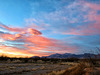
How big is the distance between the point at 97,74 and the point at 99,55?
23.4ft

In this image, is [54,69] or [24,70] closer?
[24,70]

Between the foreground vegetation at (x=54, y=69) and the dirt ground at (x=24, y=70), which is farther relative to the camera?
the dirt ground at (x=24, y=70)

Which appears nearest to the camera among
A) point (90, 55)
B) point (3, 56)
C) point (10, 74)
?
point (10, 74)

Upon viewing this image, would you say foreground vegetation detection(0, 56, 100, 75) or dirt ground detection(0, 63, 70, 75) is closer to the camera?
foreground vegetation detection(0, 56, 100, 75)

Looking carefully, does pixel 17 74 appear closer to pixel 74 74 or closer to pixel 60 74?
pixel 60 74

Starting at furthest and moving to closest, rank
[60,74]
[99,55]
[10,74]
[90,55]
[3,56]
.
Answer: [3,56]
[90,55]
[99,55]
[10,74]
[60,74]

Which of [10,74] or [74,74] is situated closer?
[74,74]

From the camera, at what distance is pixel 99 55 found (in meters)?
15.2

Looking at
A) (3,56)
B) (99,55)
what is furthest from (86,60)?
(3,56)

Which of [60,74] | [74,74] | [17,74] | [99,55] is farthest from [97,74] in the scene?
[99,55]

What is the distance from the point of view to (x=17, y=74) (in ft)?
31.6

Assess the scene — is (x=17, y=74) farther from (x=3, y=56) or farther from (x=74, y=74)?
(x=3, y=56)

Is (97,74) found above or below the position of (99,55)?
below

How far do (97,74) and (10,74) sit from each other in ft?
19.5
